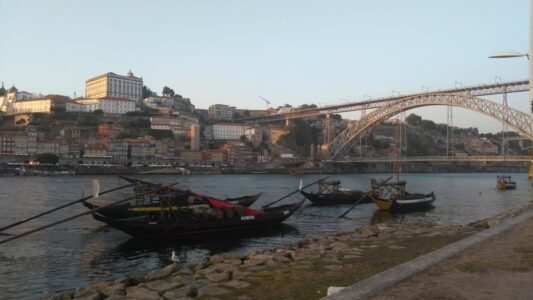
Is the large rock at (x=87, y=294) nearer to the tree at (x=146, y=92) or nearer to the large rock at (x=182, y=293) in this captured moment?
the large rock at (x=182, y=293)

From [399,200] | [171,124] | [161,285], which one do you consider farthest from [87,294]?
[171,124]

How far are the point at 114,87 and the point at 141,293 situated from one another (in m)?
147

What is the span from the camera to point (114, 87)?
148000mm

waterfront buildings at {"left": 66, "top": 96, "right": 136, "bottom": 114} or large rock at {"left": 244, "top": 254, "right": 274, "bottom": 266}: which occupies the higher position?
waterfront buildings at {"left": 66, "top": 96, "right": 136, "bottom": 114}

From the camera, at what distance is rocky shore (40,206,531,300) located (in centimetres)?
812

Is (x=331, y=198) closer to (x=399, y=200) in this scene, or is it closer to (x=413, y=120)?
(x=399, y=200)

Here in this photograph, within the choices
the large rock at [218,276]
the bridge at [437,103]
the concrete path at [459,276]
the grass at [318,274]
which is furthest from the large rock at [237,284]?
the bridge at [437,103]

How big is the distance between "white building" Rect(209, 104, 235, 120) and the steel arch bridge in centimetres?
7309

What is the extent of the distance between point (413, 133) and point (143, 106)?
272ft

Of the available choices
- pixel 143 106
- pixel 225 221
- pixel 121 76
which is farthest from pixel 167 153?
pixel 225 221

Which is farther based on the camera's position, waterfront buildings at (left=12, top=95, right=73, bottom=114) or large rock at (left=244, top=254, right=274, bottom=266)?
waterfront buildings at (left=12, top=95, right=73, bottom=114)

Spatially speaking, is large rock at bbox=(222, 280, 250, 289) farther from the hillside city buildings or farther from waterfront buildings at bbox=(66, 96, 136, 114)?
waterfront buildings at bbox=(66, 96, 136, 114)

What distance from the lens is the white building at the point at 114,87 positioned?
14625 centimetres

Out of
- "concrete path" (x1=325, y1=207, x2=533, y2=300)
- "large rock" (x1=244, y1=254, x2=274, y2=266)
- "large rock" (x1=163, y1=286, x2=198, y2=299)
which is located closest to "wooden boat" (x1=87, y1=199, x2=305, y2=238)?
"large rock" (x1=244, y1=254, x2=274, y2=266)
